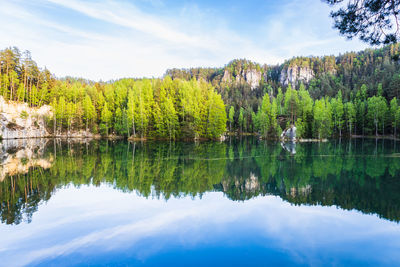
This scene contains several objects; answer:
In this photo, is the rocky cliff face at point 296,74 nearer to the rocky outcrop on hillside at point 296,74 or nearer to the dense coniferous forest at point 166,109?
the rocky outcrop on hillside at point 296,74

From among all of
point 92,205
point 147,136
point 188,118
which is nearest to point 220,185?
point 92,205

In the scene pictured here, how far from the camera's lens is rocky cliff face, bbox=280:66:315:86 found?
570ft

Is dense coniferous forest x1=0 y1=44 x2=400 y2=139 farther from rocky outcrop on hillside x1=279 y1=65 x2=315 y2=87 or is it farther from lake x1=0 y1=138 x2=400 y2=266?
rocky outcrop on hillside x1=279 y1=65 x2=315 y2=87

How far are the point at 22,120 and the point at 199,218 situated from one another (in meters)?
67.4

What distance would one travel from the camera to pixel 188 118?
58.4 metres

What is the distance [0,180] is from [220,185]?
14912mm

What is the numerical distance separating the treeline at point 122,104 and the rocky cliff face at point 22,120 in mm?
2123

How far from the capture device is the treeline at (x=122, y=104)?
59.8 m

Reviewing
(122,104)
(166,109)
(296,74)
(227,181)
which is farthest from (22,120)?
(296,74)

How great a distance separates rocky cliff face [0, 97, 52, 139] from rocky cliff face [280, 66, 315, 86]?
5869 inches

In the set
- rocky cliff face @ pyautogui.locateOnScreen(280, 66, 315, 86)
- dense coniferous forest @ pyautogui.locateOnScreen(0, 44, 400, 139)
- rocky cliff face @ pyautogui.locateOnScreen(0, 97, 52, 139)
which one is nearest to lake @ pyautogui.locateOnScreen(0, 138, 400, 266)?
dense coniferous forest @ pyautogui.locateOnScreen(0, 44, 400, 139)

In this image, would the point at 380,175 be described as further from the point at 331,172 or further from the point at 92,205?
the point at 92,205

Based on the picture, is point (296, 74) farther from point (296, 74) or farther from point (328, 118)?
point (328, 118)

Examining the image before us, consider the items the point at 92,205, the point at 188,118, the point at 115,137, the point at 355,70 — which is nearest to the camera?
the point at 92,205
